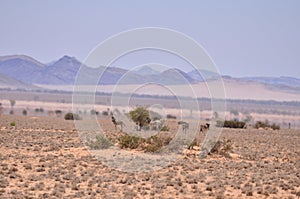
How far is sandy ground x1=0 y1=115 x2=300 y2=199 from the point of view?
54.4ft

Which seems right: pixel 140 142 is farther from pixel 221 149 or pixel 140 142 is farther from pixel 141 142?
pixel 221 149

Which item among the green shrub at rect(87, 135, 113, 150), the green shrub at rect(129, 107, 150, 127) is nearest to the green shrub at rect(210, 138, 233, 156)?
the green shrub at rect(87, 135, 113, 150)

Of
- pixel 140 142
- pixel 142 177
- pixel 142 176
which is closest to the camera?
pixel 142 177

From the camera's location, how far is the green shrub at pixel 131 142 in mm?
28231

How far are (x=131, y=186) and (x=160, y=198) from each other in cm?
217

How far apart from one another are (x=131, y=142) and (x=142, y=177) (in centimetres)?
890

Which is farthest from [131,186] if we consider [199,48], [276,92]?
[276,92]

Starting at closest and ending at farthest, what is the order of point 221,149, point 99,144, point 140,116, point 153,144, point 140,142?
1. point 221,149
2. point 153,144
3. point 99,144
4. point 140,142
5. point 140,116

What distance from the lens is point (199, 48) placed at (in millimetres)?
24125

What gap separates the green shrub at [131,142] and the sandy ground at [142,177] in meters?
2.19

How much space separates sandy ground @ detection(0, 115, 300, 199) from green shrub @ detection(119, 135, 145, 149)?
219 cm

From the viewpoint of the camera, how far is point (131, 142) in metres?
28.3

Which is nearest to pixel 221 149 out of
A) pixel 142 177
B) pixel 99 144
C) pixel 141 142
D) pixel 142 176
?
pixel 141 142

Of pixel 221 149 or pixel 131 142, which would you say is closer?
pixel 221 149
